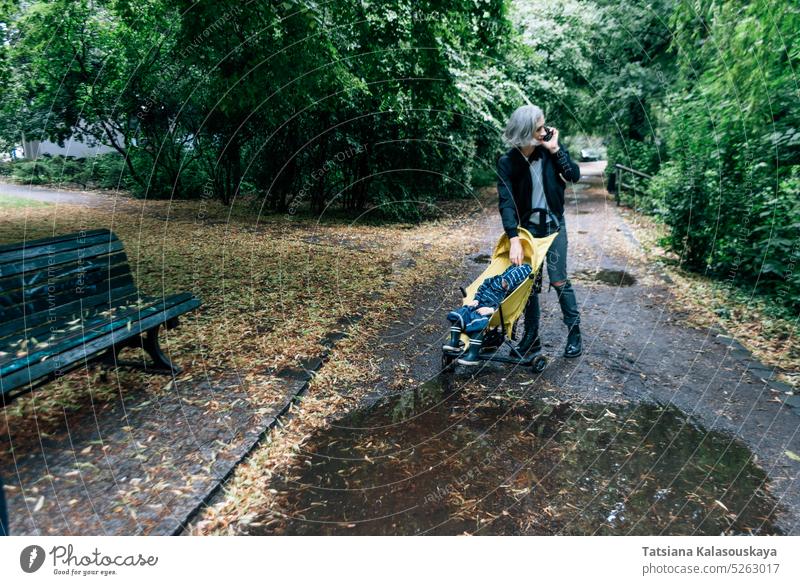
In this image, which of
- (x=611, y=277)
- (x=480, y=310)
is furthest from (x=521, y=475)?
(x=611, y=277)

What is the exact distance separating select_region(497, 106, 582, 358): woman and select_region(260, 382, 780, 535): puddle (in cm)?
107

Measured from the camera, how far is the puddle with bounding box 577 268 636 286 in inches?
313

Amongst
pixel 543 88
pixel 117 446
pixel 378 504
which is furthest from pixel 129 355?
pixel 543 88

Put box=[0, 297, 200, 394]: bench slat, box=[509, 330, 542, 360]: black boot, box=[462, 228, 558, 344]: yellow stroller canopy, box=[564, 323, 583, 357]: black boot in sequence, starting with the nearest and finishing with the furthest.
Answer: box=[0, 297, 200, 394]: bench slat
box=[462, 228, 558, 344]: yellow stroller canopy
box=[509, 330, 542, 360]: black boot
box=[564, 323, 583, 357]: black boot

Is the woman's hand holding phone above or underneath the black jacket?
above

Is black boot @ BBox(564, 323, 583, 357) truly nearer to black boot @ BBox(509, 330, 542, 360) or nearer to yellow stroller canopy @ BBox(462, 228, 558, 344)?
black boot @ BBox(509, 330, 542, 360)

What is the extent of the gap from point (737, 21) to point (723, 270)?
3329mm

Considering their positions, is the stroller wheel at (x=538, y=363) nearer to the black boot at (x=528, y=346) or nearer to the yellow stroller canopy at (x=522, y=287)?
the black boot at (x=528, y=346)

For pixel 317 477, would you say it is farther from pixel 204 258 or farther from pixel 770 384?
pixel 204 258

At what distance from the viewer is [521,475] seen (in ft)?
10.3

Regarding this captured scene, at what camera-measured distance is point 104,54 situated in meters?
12.6

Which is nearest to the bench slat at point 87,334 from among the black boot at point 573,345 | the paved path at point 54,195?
the black boot at point 573,345
